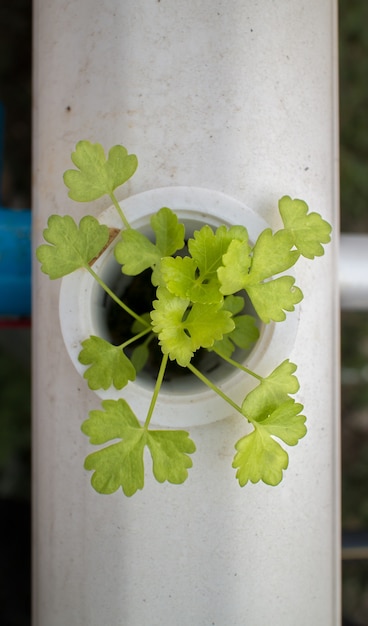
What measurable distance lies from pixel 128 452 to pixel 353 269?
1.30 feet

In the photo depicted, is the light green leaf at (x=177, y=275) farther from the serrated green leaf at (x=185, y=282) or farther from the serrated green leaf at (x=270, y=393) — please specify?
the serrated green leaf at (x=270, y=393)

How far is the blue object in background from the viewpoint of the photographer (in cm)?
91

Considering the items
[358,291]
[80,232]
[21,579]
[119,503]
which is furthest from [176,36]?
[21,579]

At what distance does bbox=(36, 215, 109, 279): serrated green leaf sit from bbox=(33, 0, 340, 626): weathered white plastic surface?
0.08 m

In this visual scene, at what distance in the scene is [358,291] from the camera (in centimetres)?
87

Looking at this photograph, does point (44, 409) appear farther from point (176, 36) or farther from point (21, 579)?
point (21, 579)

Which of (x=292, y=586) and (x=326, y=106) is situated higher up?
(x=326, y=106)

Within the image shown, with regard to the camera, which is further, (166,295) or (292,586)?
(292,586)

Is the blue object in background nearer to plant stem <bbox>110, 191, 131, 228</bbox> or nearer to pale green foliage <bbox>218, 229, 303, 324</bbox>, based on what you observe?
plant stem <bbox>110, 191, 131, 228</bbox>

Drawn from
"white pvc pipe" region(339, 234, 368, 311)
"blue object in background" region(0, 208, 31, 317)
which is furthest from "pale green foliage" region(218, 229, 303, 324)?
"blue object in background" region(0, 208, 31, 317)

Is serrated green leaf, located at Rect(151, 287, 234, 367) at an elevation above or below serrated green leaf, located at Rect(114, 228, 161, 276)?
below

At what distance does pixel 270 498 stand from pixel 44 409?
28 cm

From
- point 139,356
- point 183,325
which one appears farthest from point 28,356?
point 183,325

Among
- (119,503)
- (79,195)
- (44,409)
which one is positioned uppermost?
(79,195)
